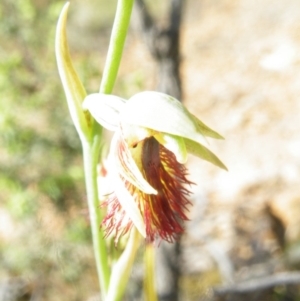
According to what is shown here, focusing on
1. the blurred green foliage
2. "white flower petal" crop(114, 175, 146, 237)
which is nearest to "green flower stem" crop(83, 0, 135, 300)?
"white flower petal" crop(114, 175, 146, 237)

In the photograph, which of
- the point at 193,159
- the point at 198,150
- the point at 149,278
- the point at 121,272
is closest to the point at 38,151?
the point at 149,278

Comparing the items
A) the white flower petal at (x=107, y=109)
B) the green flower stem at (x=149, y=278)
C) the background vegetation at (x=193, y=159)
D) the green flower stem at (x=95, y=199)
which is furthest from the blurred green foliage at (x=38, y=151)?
the white flower petal at (x=107, y=109)

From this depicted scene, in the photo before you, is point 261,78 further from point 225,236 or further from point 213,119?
point 225,236

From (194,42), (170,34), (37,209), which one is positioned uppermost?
(170,34)

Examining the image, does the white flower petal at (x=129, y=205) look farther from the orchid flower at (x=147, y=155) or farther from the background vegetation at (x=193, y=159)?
the background vegetation at (x=193, y=159)

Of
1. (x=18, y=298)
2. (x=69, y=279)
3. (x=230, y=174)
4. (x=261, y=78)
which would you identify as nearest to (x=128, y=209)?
(x=69, y=279)

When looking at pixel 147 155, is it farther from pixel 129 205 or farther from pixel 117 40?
pixel 117 40
